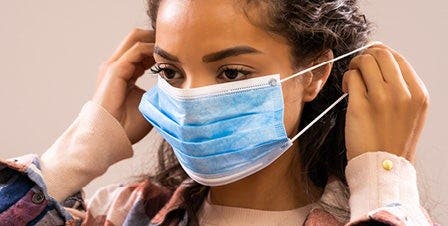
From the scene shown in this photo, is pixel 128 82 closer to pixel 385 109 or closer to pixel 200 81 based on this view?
pixel 200 81

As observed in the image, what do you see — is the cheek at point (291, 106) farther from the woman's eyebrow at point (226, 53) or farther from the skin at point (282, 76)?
the woman's eyebrow at point (226, 53)

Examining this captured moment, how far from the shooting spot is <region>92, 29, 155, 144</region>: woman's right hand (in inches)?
62.6

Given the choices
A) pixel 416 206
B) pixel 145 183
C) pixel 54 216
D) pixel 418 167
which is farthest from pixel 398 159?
pixel 54 216

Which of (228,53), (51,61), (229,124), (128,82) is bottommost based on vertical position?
(51,61)

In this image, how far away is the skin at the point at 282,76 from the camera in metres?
1.26

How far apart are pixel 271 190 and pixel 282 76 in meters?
0.25

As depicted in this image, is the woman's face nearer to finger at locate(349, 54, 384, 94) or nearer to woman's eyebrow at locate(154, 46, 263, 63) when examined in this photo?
woman's eyebrow at locate(154, 46, 263, 63)

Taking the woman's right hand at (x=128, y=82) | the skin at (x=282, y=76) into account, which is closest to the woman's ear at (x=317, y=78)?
the skin at (x=282, y=76)

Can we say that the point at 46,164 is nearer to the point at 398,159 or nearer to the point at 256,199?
the point at 256,199

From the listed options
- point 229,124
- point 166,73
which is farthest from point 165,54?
point 229,124

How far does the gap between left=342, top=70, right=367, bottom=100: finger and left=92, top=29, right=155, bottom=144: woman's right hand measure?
45cm

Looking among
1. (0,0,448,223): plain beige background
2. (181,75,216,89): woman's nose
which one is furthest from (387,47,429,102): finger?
(0,0,448,223): plain beige background

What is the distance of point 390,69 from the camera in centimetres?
131

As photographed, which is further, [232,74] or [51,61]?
[51,61]
